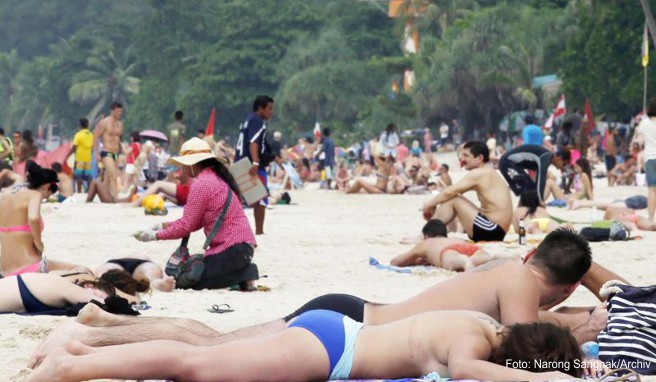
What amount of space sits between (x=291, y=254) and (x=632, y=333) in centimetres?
617

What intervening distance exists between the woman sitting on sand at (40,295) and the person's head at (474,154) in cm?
475

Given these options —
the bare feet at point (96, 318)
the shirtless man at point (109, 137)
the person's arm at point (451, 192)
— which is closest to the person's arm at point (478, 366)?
the bare feet at point (96, 318)

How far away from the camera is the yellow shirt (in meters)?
21.1

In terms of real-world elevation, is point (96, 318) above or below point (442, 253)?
above

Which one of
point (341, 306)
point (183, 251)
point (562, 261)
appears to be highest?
point (562, 261)

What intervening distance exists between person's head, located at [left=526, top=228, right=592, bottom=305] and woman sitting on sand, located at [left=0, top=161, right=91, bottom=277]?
3.72 meters

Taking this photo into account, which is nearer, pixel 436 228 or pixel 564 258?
pixel 564 258

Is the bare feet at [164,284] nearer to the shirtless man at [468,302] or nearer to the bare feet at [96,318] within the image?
the bare feet at [96,318]

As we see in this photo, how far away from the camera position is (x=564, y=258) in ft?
18.9

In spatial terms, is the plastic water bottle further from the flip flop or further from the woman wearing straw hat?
the woman wearing straw hat

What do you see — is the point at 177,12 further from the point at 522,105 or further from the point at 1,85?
the point at 522,105

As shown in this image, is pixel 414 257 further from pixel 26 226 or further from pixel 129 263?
pixel 26 226

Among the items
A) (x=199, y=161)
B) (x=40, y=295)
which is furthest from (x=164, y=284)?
(x=40, y=295)

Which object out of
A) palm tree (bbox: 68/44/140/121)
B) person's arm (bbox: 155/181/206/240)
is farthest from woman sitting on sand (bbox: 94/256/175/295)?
palm tree (bbox: 68/44/140/121)
